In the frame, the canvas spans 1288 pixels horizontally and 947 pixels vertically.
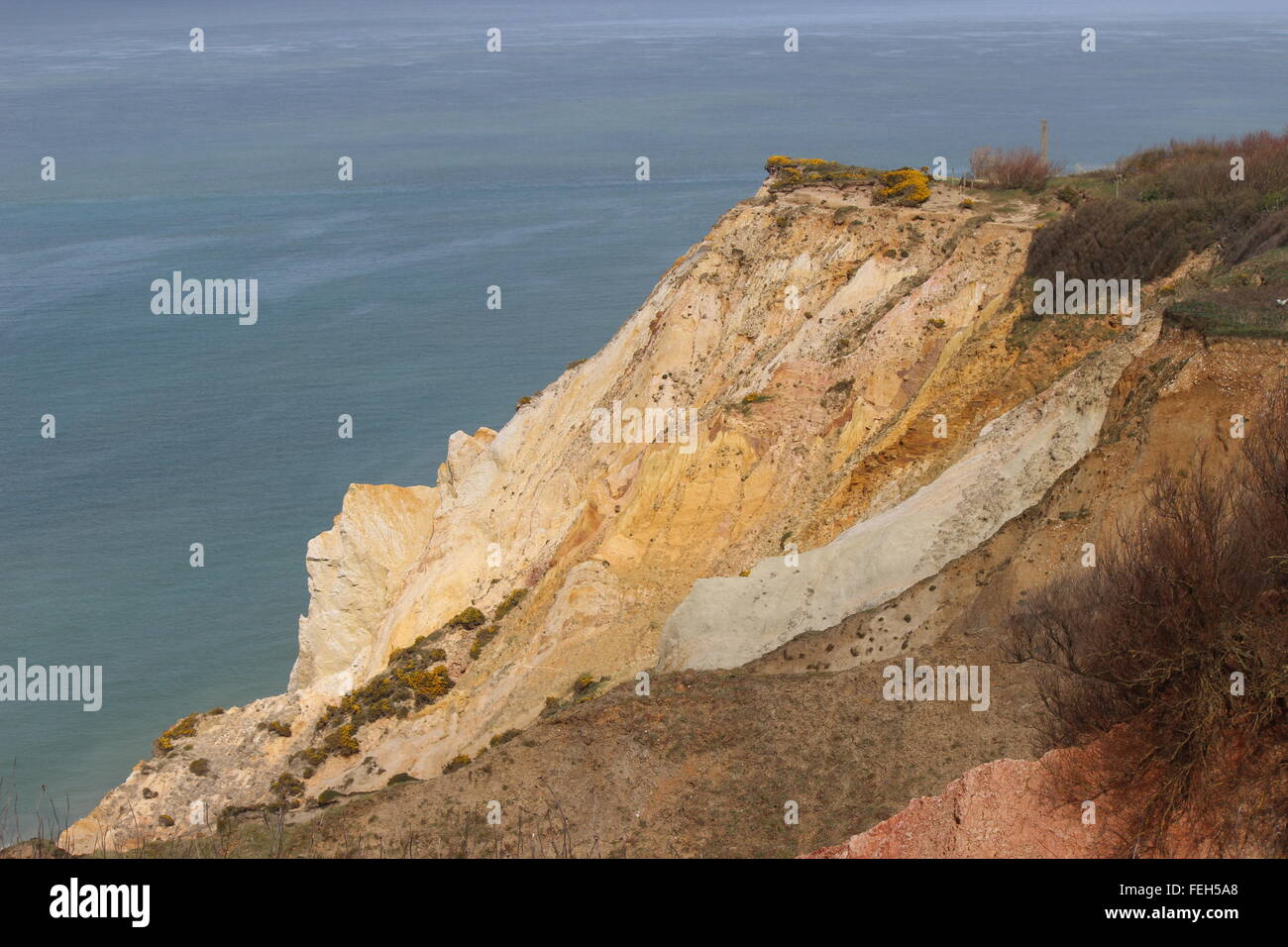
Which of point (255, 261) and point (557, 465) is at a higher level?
point (255, 261)

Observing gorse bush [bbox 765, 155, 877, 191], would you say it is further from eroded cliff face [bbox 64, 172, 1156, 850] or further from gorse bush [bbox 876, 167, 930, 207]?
gorse bush [bbox 876, 167, 930, 207]

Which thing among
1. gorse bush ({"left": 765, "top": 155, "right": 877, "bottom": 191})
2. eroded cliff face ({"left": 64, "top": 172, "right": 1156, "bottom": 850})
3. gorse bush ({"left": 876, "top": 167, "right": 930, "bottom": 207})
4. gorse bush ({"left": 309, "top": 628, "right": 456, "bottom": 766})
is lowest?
gorse bush ({"left": 309, "top": 628, "right": 456, "bottom": 766})

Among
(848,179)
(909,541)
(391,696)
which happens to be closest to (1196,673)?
(909,541)

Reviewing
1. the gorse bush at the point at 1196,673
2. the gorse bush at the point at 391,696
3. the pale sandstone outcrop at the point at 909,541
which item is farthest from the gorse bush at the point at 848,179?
the gorse bush at the point at 1196,673

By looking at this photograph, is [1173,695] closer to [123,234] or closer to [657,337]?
[657,337]

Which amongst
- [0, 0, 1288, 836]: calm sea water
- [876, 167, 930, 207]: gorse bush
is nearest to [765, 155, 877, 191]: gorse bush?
[876, 167, 930, 207]: gorse bush

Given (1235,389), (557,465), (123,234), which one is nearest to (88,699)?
(557,465)

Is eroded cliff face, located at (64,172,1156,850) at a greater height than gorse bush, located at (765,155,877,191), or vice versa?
gorse bush, located at (765,155,877,191)
